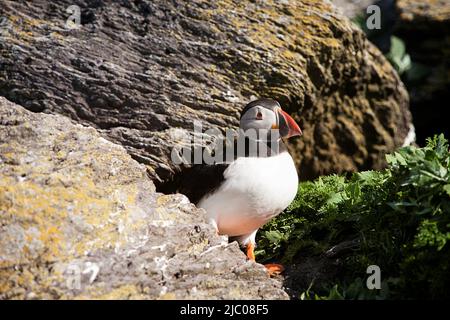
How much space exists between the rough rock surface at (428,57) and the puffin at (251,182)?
21.5 ft

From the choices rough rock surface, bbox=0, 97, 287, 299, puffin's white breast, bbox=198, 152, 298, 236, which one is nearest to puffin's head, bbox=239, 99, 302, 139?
puffin's white breast, bbox=198, 152, 298, 236

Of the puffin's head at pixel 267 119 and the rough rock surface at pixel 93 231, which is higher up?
the puffin's head at pixel 267 119

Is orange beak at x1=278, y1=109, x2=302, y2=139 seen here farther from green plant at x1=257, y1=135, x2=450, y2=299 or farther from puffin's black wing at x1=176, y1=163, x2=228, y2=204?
green plant at x1=257, y1=135, x2=450, y2=299

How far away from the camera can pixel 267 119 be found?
5.84 metres

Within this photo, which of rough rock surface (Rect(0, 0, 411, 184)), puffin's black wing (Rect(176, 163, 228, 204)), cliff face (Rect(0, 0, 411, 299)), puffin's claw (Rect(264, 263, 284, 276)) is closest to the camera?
cliff face (Rect(0, 0, 411, 299))

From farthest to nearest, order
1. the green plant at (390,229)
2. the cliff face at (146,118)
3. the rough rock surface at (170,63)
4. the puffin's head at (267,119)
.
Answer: the rough rock surface at (170,63) → the puffin's head at (267,119) → the green plant at (390,229) → the cliff face at (146,118)

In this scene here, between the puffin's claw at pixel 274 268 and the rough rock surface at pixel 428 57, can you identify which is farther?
the rough rock surface at pixel 428 57

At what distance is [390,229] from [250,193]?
1247 millimetres

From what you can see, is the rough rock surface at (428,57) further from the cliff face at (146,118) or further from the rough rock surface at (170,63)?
the rough rock surface at (170,63)

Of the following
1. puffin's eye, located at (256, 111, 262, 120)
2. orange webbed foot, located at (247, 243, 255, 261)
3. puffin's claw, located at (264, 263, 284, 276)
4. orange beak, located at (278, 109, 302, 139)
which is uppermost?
puffin's eye, located at (256, 111, 262, 120)

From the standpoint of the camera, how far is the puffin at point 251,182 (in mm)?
5523

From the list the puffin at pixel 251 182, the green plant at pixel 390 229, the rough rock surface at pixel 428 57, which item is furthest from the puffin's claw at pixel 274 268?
the rough rock surface at pixel 428 57

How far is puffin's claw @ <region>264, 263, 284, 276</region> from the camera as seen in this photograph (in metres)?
5.45
